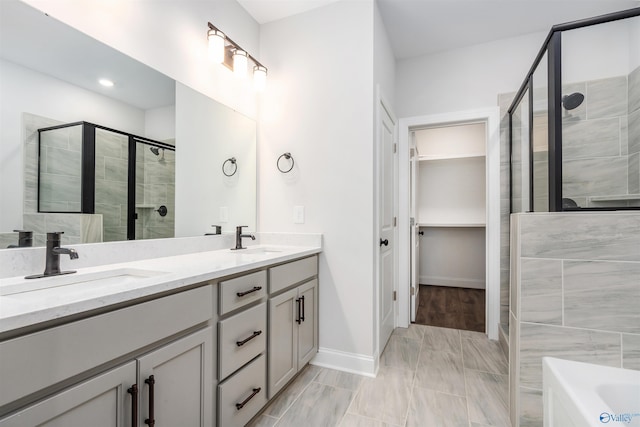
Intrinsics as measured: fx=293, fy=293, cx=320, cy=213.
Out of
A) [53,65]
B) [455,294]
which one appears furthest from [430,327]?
[53,65]

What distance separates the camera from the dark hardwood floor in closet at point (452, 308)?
2.99 meters

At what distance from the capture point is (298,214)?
224cm

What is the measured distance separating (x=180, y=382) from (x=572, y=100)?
248 centimetres

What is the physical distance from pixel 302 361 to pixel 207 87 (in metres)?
1.90

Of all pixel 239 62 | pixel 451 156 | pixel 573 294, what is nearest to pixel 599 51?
pixel 573 294

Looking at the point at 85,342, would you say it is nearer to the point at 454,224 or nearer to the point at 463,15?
the point at 463,15

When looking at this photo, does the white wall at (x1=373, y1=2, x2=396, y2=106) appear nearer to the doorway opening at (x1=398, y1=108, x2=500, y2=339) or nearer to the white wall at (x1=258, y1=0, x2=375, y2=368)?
the white wall at (x1=258, y1=0, x2=375, y2=368)

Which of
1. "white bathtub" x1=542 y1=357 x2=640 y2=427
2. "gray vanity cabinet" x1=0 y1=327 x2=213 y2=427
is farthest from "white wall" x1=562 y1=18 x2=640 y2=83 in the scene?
"gray vanity cabinet" x1=0 y1=327 x2=213 y2=427

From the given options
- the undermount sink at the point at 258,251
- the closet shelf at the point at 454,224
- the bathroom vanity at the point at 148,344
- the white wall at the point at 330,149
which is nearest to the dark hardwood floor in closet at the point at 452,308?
the closet shelf at the point at 454,224

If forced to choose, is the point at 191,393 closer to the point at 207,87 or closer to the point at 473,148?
the point at 207,87

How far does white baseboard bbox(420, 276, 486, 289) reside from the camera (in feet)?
14.3

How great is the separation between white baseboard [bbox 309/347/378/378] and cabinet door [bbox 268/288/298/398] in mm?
359

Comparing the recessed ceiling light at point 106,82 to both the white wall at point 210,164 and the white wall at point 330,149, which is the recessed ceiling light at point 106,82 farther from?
the white wall at point 330,149

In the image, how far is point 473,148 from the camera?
4254 mm
